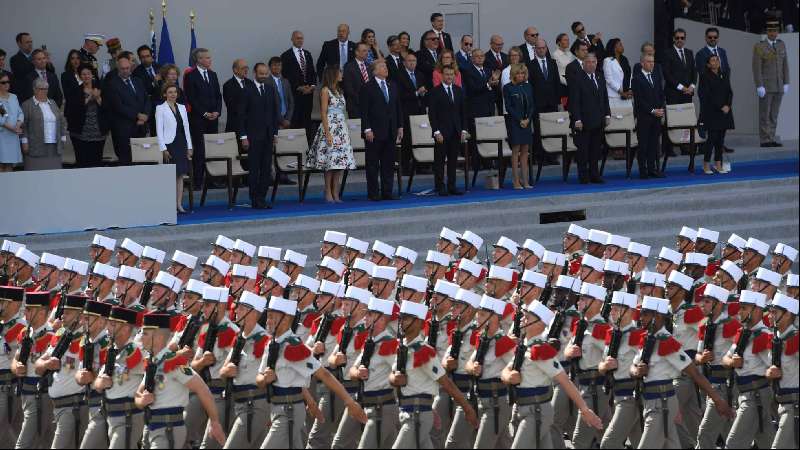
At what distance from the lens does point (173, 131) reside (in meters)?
16.9

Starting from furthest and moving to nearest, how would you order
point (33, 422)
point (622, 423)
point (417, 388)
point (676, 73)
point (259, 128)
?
point (676, 73) < point (259, 128) < point (33, 422) < point (622, 423) < point (417, 388)

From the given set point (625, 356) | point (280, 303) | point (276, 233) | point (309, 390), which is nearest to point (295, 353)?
point (280, 303)

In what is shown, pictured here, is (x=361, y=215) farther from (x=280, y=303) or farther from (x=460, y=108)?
(x=280, y=303)

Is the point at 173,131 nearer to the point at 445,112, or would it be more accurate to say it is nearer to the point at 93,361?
the point at 445,112

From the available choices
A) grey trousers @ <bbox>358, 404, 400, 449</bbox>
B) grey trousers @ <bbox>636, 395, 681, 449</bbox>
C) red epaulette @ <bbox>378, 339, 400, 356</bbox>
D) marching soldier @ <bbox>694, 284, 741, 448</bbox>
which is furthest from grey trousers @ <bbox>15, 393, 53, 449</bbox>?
marching soldier @ <bbox>694, 284, 741, 448</bbox>

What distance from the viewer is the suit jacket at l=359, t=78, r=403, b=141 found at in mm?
17656

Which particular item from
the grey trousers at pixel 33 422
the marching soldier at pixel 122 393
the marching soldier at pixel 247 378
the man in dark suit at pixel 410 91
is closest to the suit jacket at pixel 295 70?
the man in dark suit at pixel 410 91

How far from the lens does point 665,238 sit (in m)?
18.1

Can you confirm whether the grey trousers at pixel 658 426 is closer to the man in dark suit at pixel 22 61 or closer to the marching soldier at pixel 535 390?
the marching soldier at pixel 535 390

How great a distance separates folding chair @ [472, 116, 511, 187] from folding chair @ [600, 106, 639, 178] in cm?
156

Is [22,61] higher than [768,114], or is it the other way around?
[22,61]

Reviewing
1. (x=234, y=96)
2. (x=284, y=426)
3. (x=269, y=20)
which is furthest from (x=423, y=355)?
(x=269, y=20)

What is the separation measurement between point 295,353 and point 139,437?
3.84ft

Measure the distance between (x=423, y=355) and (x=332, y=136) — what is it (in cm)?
771
